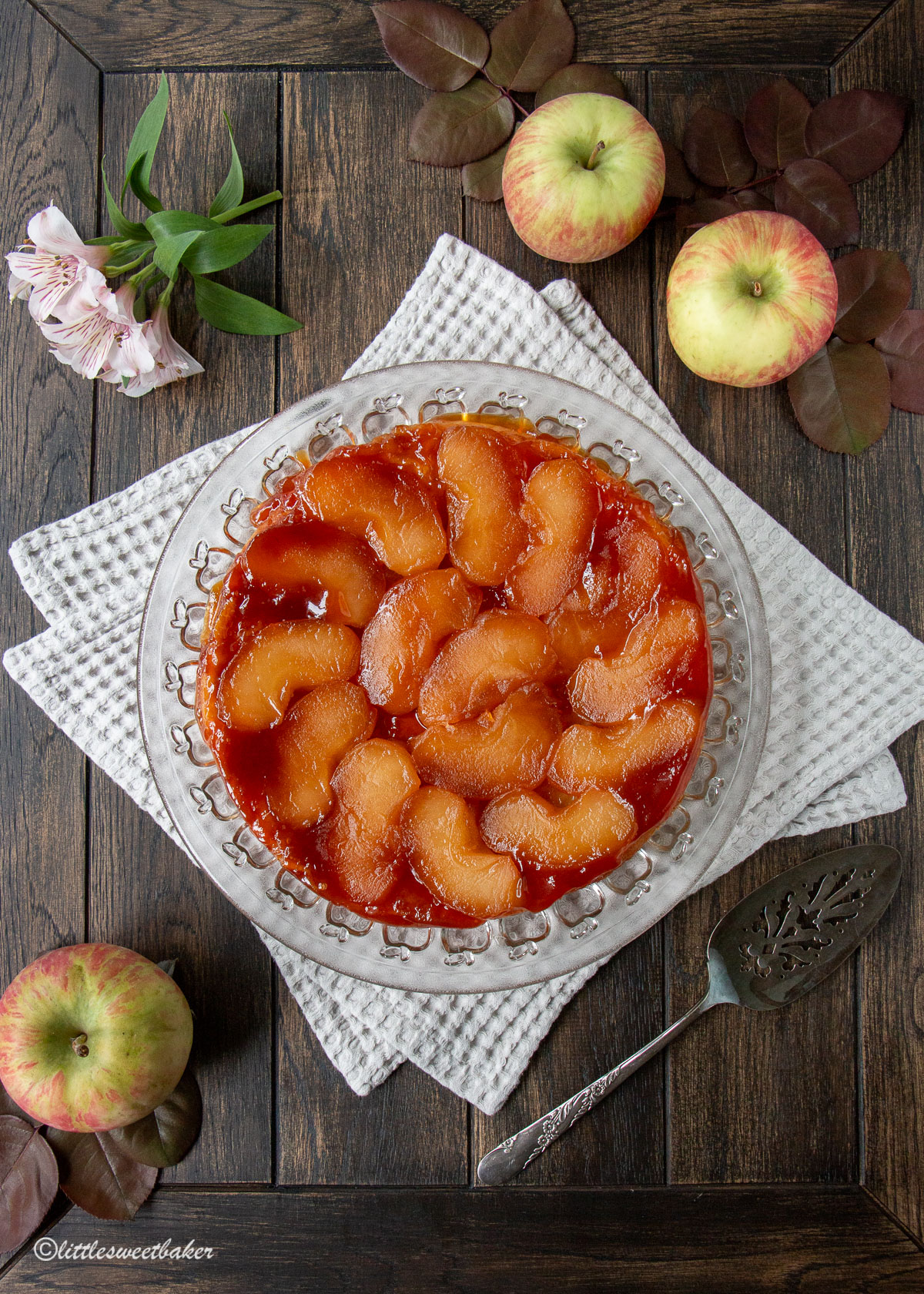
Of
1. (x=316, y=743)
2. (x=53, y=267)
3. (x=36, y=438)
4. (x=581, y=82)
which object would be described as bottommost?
(x=316, y=743)

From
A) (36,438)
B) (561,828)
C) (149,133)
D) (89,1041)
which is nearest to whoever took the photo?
(561,828)

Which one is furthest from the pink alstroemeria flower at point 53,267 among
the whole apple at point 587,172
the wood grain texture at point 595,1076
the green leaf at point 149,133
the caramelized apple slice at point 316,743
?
the wood grain texture at point 595,1076

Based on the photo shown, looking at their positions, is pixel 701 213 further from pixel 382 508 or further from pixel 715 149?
pixel 382 508

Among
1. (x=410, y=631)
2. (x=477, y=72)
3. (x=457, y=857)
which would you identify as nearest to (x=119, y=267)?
(x=477, y=72)

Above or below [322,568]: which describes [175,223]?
above

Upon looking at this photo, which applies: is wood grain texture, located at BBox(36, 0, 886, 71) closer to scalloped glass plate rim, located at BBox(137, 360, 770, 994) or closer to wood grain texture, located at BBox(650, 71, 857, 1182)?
wood grain texture, located at BBox(650, 71, 857, 1182)

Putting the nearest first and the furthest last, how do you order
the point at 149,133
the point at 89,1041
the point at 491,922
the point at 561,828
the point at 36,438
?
the point at 561,828 < the point at 491,922 < the point at 89,1041 < the point at 149,133 < the point at 36,438

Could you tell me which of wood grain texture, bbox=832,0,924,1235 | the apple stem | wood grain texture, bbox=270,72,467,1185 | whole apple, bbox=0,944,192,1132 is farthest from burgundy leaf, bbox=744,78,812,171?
whole apple, bbox=0,944,192,1132

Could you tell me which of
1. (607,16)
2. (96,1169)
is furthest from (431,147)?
(96,1169)
